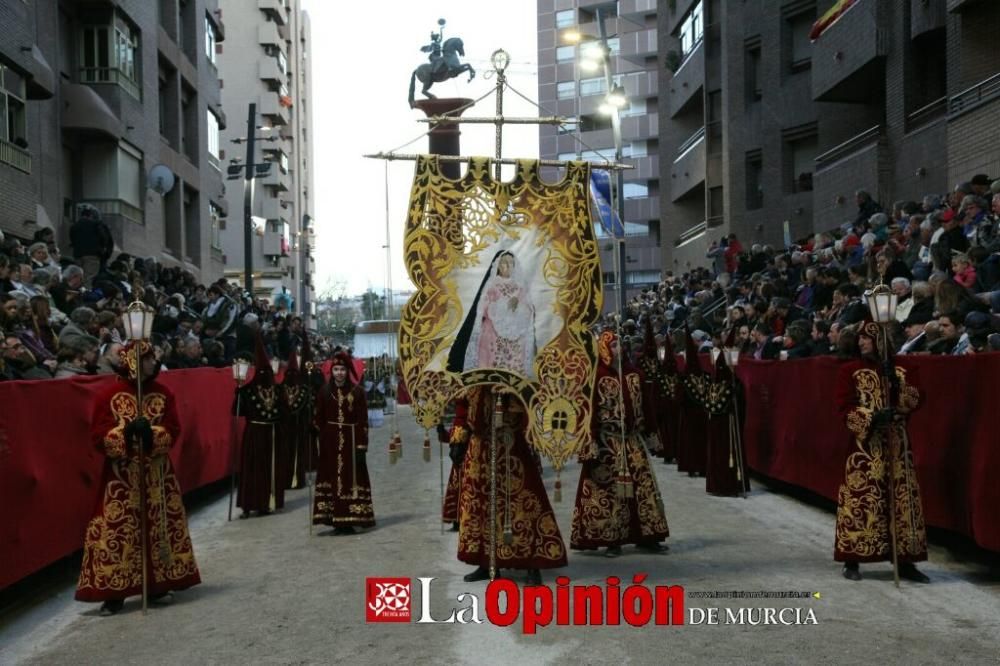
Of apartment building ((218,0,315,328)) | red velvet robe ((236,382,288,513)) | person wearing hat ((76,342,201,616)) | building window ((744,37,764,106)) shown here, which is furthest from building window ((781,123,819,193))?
apartment building ((218,0,315,328))

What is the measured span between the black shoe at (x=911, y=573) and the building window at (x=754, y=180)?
2747 centimetres

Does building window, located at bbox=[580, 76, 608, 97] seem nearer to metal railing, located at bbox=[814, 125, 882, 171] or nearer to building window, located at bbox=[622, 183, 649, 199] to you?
building window, located at bbox=[622, 183, 649, 199]

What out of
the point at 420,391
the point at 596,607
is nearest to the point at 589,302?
the point at 420,391

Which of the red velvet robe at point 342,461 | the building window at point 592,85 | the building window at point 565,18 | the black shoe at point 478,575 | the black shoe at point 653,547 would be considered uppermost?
the building window at point 565,18

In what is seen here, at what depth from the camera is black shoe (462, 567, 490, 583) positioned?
9.25 m

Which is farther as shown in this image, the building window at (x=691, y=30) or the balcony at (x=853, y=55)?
the building window at (x=691, y=30)

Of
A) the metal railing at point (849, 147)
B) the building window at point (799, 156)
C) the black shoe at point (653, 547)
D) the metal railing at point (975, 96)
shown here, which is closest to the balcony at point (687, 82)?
the building window at point (799, 156)

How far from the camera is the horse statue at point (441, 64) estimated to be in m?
27.0

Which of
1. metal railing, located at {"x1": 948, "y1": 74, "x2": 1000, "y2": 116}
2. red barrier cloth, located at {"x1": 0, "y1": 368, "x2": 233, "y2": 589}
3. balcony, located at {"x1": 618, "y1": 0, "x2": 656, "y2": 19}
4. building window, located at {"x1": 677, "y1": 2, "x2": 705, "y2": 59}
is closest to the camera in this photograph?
red barrier cloth, located at {"x1": 0, "y1": 368, "x2": 233, "y2": 589}

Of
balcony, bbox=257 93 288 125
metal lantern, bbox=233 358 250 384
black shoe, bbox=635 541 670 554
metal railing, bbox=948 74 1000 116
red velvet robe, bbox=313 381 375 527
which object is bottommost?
black shoe, bbox=635 541 670 554

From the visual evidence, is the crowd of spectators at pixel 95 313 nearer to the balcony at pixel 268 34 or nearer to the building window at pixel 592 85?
the building window at pixel 592 85

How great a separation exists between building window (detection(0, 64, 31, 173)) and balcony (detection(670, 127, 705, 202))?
25151 mm

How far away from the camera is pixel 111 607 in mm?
8789

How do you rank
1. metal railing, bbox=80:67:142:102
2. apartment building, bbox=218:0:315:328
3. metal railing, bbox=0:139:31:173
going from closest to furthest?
metal railing, bbox=0:139:31:173 → metal railing, bbox=80:67:142:102 → apartment building, bbox=218:0:315:328
